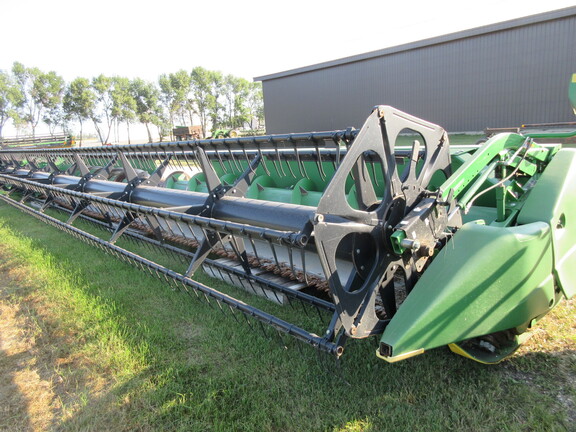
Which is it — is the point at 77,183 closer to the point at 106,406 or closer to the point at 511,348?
the point at 106,406

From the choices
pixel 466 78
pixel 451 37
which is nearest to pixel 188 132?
pixel 451 37

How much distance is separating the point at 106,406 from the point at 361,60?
25.3 m

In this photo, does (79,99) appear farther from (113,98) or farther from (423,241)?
(423,241)

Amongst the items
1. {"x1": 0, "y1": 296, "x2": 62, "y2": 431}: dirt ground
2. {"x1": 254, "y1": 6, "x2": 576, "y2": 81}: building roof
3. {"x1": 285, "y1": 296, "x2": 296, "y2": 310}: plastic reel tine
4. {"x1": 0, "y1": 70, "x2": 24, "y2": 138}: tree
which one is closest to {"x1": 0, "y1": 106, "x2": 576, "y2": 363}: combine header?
{"x1": 285, "y1": 296, "x2": 296, "y2": 310}: plastic reel tine

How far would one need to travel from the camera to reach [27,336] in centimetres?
320

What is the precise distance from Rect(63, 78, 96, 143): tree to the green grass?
42.6 metres

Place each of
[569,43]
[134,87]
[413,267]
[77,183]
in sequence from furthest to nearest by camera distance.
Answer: [134,87]
[569,43]
[77,183]
[413,267]

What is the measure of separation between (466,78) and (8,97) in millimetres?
43402

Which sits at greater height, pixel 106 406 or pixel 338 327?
pixel 338 327

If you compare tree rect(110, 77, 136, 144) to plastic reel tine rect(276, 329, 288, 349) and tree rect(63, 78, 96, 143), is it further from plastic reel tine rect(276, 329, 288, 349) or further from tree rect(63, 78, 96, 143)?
plastic reel tine rect(276, 329, 288, 349)

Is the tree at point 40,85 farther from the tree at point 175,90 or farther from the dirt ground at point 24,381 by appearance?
the dirt ground at point 24,381

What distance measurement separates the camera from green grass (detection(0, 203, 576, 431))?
80.4 inches

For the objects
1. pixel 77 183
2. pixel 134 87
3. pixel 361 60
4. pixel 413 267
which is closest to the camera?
pixel 413 267

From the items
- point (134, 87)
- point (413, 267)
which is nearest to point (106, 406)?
point (413, 267)
